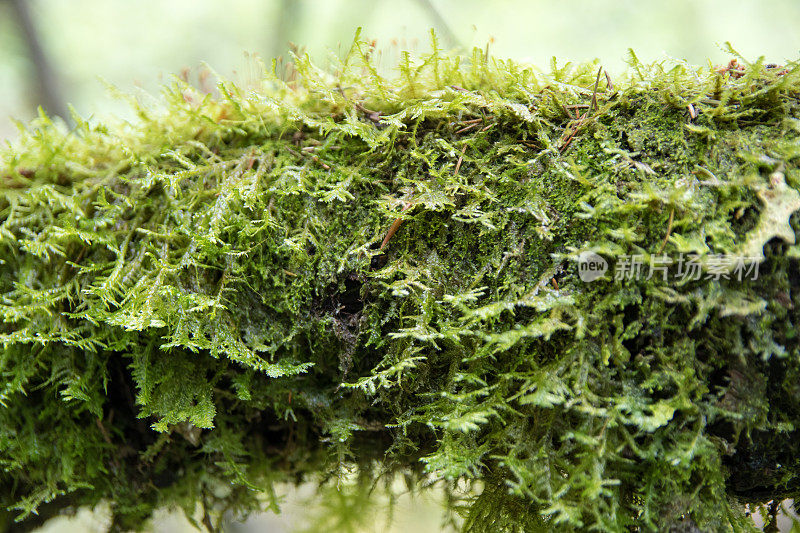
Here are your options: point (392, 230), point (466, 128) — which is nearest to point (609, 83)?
point (466, 128)

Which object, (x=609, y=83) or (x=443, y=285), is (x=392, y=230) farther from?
(x=609, y=83)

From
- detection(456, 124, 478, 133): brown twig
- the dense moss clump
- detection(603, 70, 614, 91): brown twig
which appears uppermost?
detection(603, 70, 614, 91): brown twig

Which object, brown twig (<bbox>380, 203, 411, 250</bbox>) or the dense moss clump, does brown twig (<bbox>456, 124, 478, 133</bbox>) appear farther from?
brown twig (<bbox>380, 203, 411, 250</bbox>)

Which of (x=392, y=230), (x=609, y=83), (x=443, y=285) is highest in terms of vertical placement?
(x=609, y=83)

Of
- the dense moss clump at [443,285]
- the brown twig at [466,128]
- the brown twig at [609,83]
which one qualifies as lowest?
the dense moss clump at [443,285]

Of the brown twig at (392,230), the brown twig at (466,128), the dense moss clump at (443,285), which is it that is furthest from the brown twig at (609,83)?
the brown twig at (392,230)

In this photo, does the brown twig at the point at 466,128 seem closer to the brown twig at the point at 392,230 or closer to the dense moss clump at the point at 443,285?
the dense moss clump at the point at 443,285

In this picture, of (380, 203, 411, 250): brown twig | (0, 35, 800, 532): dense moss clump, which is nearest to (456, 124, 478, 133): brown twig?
(0, 35, 800, 532): dense moss clump

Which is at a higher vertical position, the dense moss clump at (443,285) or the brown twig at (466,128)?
the brown twig at (466,128)

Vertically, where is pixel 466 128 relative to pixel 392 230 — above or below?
above
